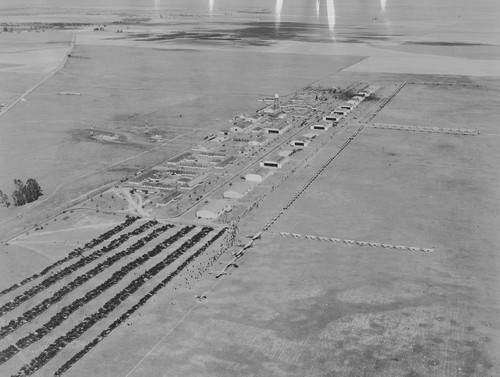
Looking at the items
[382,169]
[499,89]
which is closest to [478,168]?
[382,169]

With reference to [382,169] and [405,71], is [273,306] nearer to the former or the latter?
[382,169]

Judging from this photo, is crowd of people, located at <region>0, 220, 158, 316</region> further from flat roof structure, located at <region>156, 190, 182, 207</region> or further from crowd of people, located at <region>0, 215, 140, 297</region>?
flat roof structure, located at <region>156, 190, 182, 207</region>

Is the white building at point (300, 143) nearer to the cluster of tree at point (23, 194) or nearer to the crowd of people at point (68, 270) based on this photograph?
the crowd of people at point (68, 270)

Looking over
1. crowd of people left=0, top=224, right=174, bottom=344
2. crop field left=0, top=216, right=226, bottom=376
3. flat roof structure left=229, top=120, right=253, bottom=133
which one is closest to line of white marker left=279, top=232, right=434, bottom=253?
crop field left=0, top=216, right=226, bottom=376

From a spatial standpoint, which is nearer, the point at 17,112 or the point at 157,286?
the point at 157,286

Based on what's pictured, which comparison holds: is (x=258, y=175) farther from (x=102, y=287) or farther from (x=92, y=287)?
(x=92, y=287)

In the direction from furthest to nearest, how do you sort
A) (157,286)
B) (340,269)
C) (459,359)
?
(340,269) → (157,286) → (459,359)

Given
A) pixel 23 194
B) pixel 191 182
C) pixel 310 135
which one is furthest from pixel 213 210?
pixel 310 135

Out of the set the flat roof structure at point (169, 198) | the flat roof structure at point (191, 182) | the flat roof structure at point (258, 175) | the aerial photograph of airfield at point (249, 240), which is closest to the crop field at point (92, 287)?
the aerial photograph of airfield at point (249, 240)
